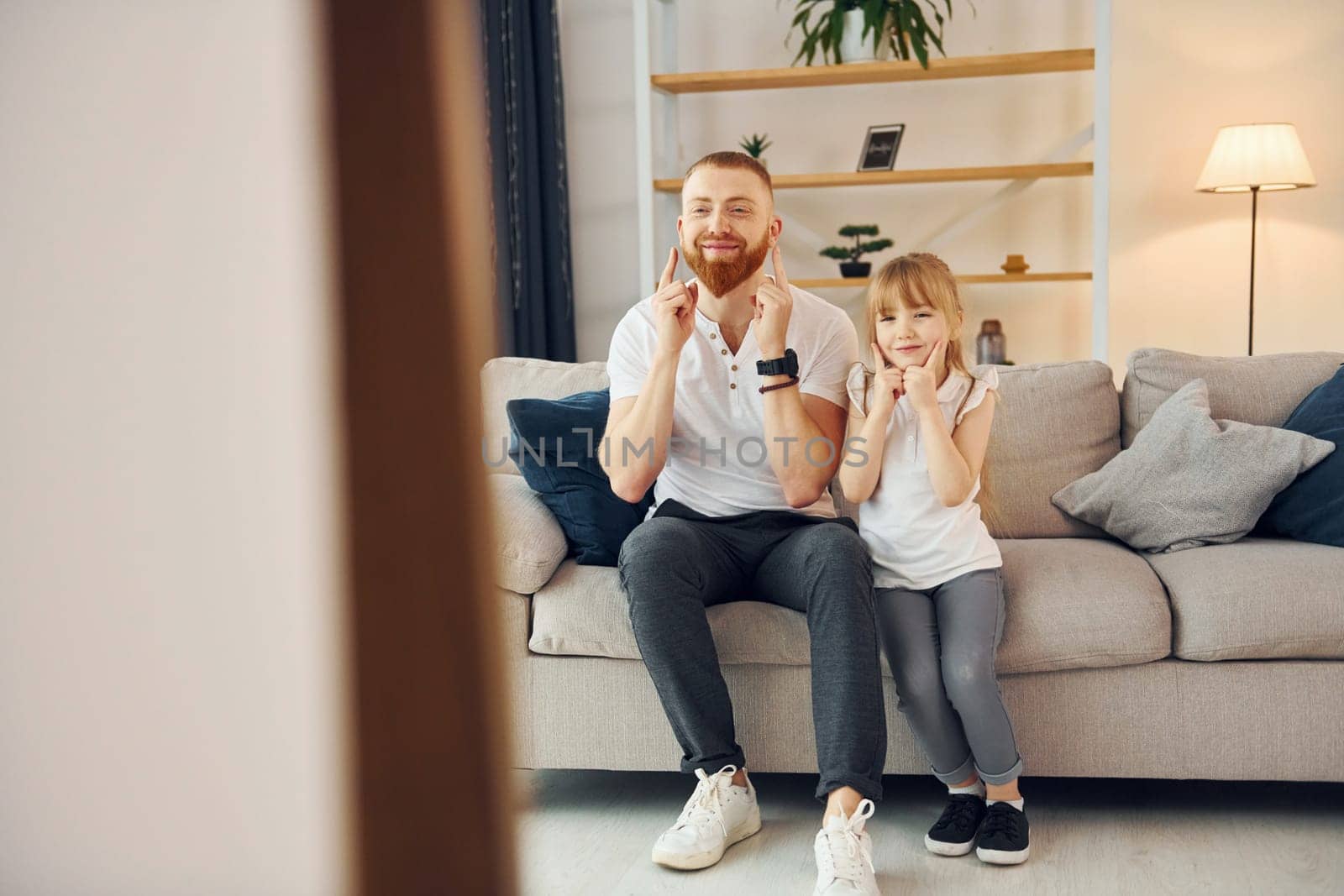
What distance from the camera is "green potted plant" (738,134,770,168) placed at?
3830mm

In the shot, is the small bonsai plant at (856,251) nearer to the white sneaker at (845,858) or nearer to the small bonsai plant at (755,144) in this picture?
the small bonsai plant at (755,144)

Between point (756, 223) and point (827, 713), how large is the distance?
818mm

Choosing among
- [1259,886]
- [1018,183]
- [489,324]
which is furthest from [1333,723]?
[1018,183]

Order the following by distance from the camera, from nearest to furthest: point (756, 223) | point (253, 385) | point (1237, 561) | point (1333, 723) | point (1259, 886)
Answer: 1. point (253, 385)
2. point (1259, 886)
3. point (1333, 723)
4. point (1237, 561)
5. point (756, 223)

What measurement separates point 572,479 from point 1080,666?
0.86 metres

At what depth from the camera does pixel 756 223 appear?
2.03 metres

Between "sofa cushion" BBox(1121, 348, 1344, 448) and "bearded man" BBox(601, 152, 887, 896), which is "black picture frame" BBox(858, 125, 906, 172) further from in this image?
"bearded man" BBox(601, 152, 887, 896)

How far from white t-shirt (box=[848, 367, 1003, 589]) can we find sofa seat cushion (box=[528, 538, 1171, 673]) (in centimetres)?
10

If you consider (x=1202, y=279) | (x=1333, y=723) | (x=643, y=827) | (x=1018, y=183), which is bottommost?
(x=643, y=827)

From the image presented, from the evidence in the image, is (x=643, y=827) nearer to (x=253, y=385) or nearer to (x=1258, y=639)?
(x=1258, y=639)

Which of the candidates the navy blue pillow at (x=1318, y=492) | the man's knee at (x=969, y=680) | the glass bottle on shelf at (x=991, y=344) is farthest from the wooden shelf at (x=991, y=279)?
the man's knee at (x=969, y=680)

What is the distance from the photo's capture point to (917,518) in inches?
74.2

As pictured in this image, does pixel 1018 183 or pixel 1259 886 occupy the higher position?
pixel 1018 183

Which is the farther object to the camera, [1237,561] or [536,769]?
[536,769]
